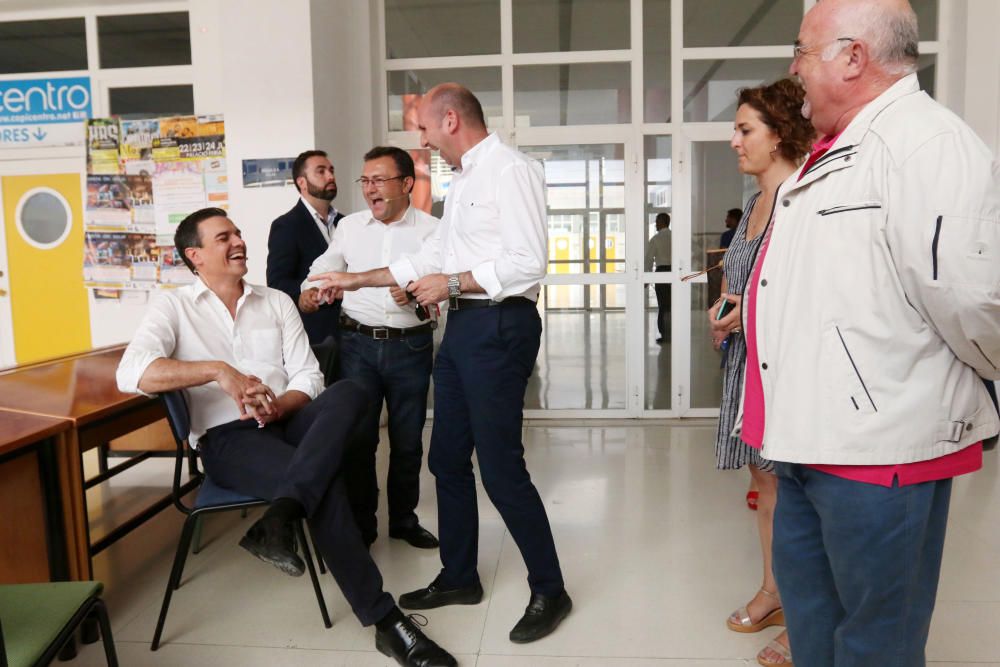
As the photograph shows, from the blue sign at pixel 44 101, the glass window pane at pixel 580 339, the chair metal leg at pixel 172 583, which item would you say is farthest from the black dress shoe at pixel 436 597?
the blue sign at pixel 44 101

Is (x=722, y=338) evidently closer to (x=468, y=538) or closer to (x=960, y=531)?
(x=468, y=538)

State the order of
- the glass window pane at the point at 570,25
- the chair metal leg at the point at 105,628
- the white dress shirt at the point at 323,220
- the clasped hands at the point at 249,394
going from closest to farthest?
1. the chair metal leg at the point at 105,628
2. the clasped hands at the point at 249,394
3. the white dress shirt at the point at 323,220
4. the glass window pane at the point at 570,25

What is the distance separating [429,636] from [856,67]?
1.95 meters

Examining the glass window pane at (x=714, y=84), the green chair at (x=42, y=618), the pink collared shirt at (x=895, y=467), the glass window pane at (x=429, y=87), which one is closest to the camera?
the pink collared shirt at (x=895, y=467)

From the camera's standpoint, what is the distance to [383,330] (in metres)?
2.89

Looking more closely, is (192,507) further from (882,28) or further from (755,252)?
(882,28)

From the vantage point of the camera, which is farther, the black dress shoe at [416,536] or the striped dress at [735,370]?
the black dress shoe at [416,536]

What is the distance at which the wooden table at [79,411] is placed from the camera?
7.19 feet

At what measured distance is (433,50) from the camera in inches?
207

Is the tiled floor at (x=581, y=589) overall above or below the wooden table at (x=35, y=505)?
below

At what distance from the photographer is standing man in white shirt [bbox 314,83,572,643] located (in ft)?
7.07

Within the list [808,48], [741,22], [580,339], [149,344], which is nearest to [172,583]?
[149,344]

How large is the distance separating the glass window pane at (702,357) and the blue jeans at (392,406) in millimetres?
2798

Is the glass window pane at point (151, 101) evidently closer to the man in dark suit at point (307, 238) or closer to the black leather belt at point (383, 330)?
the man in dark suit at point (307, 238)
